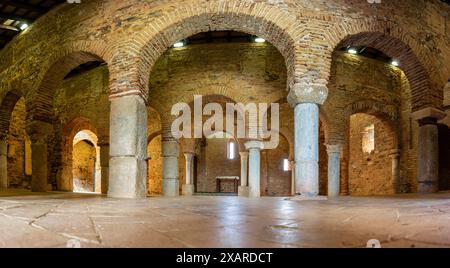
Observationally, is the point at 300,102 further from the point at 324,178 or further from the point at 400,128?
the point at 324,178

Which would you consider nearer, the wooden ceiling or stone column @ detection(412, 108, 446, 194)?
stone column @ detection(412, 108, 446, 194)

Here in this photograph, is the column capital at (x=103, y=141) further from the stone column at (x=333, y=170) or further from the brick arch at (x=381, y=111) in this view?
the brick arch at (x=381, y=111)

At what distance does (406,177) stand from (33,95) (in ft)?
45.5

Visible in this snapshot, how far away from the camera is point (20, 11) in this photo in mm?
9898

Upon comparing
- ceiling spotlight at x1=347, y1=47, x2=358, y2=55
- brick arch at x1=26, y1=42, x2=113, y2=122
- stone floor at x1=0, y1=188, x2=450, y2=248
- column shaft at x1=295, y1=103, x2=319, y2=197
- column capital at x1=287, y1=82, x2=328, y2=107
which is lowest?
stone floor at x1=0, y1=188, x2=450, y2=248

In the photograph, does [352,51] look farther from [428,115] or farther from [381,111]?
[428,115]

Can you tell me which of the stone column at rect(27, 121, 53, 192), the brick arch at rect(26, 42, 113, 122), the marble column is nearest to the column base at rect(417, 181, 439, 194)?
the marble column

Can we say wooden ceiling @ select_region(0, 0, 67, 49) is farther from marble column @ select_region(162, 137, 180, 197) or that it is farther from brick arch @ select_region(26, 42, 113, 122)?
marble column @ select_region(162, 137, 180, 197)

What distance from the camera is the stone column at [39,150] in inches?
389

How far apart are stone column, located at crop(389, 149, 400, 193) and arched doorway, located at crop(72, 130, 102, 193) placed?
15.6 metres

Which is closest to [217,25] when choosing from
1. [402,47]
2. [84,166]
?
[402,47]

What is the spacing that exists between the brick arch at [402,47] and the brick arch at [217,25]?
853 mm

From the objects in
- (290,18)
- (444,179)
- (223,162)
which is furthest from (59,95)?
(444,179)

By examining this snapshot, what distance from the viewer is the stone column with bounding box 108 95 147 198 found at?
7062 mm
